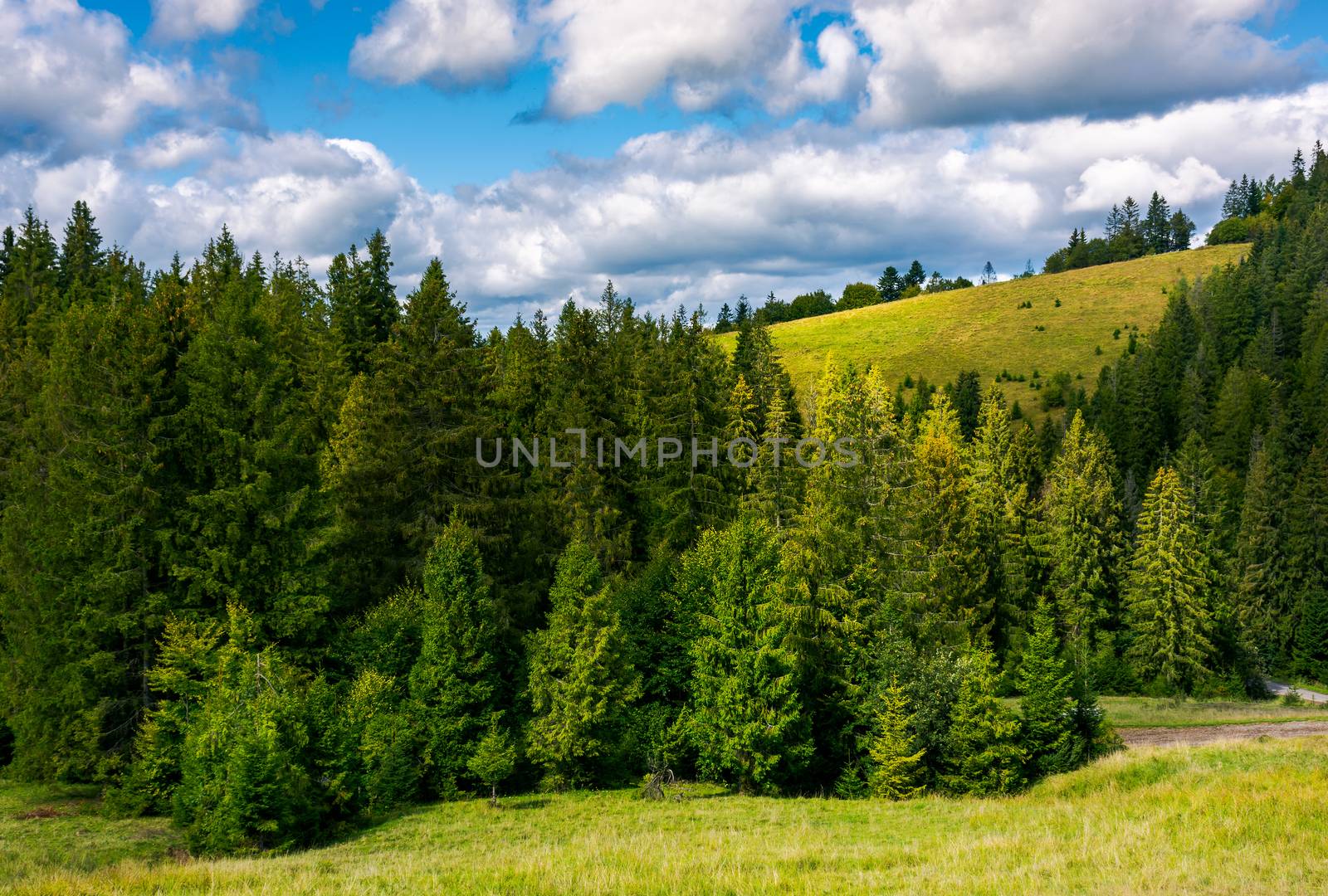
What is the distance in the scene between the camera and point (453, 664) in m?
34.2

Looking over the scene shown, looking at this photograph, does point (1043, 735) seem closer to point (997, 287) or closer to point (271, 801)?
point (271, 801)

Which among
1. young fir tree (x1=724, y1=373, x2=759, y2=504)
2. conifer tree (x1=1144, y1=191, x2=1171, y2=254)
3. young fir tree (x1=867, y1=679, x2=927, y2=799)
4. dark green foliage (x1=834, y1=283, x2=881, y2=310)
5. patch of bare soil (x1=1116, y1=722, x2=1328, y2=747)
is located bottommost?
patch of bare soil (x1=1116, y1=722, x2=1328, y2=747)

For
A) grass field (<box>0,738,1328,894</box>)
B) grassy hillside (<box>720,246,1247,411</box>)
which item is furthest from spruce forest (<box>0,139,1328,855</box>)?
grassy hillside (<box>720,246,1247,411</box>)

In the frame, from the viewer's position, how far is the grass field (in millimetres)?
12898

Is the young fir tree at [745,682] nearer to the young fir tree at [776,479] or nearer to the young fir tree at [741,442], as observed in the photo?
the young fir tree at [776,479]

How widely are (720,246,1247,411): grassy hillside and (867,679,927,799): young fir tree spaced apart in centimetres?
6489

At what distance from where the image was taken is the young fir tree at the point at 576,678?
33969mm

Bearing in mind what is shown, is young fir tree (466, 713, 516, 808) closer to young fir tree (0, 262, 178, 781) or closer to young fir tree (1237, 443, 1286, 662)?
young fir tree (0, 262, 178, 781)

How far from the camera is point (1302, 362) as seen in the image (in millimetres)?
87875

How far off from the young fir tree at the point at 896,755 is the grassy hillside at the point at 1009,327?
213 feet

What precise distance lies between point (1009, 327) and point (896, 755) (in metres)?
103

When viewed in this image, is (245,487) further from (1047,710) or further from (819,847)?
(1047,710)

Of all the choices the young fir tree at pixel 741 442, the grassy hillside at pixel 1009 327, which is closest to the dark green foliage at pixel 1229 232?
the grassy hillside at pixel 1009 327

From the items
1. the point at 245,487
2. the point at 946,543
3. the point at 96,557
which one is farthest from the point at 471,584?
the point at 946,543
